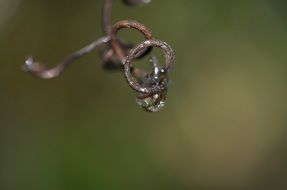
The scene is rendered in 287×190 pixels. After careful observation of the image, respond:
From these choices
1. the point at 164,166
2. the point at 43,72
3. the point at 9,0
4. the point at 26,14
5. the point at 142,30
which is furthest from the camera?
the point at 164,166

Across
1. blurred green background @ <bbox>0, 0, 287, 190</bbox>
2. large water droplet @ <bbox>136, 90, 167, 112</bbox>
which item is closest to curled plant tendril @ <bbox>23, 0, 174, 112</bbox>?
large water droplet @ <bbox>136, 90, 167, 112</bbox>

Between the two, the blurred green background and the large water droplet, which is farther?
the blurred green background

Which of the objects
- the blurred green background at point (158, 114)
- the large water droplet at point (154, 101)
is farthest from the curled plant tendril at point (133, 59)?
the blurred green background at point (158, 114)

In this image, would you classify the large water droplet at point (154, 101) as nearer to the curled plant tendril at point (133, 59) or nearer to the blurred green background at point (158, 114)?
the curled plant tendril at point (133, 59)

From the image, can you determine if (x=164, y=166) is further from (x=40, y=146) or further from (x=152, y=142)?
(x=40, y=146)

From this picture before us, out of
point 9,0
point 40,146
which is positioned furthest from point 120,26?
point 40,146

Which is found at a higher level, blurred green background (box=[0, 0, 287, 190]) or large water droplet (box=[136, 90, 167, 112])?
blurred green background (box=[0, 0, 287, 190])

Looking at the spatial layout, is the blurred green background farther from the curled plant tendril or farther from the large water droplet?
the large water droplet
